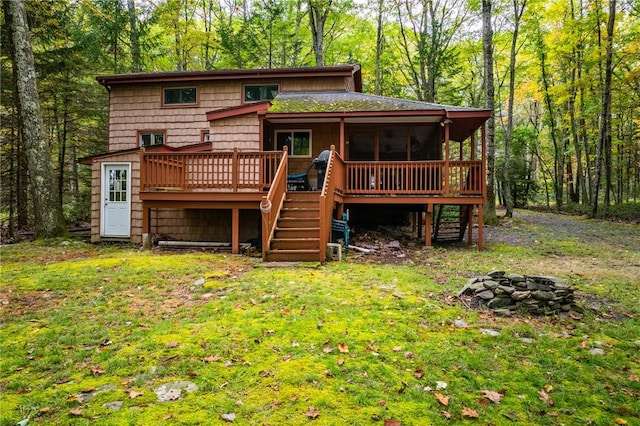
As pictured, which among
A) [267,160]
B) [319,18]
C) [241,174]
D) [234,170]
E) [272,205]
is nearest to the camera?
[272,205]

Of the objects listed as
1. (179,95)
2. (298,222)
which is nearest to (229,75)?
(179,95)

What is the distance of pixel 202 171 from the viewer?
33.4ft

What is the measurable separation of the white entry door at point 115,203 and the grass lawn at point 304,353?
5.04m

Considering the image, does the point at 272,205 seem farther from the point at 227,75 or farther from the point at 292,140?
the point at 227,75

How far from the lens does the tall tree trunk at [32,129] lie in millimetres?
10523

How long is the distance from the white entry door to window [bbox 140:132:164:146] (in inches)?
133

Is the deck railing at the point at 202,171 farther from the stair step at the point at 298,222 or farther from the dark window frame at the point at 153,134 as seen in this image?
the dark window frame at the point at 153,134

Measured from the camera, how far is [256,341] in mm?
3902

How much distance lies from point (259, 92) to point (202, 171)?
5688 mm

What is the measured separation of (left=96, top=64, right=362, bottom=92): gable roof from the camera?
46.1 ft

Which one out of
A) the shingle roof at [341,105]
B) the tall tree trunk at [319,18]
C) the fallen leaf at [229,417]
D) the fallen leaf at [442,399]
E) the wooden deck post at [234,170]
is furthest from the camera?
the tall tree trunk at [319,18]

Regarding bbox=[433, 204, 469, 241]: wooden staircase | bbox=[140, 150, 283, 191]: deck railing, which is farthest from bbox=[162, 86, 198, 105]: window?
bbox=[433, 204, 469, 241]: wooden staircase

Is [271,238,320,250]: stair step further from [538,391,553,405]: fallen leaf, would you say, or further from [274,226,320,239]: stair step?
[538,391,553,405]: fallen leaf

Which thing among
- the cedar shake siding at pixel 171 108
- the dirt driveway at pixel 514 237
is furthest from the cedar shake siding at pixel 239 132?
the dirt driveway at pixel 514 237
